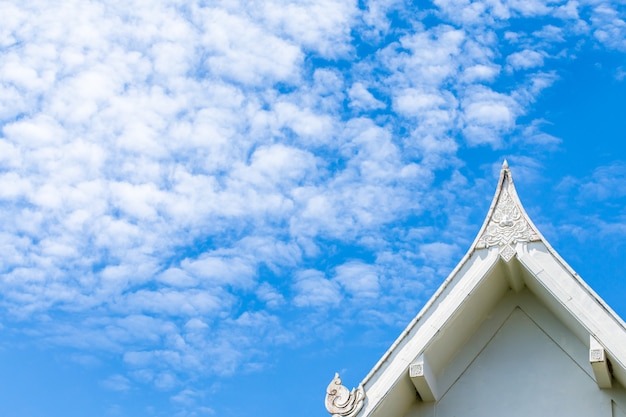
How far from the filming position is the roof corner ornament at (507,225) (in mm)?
13398

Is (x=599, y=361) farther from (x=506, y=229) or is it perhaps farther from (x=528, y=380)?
(x=506, y=229)

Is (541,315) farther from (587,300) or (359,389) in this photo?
(359,389)

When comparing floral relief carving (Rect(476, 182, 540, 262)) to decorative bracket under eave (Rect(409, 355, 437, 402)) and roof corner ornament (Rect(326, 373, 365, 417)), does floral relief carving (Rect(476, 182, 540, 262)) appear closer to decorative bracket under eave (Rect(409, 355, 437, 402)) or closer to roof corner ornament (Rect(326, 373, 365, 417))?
decorative bracket under eave (Rect(409, 355, 437, 402))

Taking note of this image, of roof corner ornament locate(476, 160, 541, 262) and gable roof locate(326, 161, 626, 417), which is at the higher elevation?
roof corner ornament locate(476, 160, 541, 262)

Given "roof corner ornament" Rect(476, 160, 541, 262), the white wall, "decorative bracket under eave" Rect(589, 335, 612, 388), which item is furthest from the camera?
"roof corner ornament" Rect(476, 160, 541, 262)

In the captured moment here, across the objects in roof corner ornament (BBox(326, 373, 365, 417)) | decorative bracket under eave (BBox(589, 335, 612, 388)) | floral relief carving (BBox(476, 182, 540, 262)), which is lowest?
decorative bracket under eave (BBox(589, 335, 612, 388))

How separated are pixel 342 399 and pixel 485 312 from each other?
3.10m

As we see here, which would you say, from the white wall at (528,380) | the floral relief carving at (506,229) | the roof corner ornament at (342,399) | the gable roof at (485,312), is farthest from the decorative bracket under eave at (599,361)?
the roof corner ornament at (342,399)

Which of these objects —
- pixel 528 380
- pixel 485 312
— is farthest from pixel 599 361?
pixel 485 312

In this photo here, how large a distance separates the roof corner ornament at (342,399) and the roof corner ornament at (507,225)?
317 cm

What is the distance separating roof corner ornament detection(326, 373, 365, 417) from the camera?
12656mm

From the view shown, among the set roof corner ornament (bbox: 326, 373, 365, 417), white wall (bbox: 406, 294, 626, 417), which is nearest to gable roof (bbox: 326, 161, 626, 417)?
roof corner ornament (bbox: 326, 373, 365, 417)

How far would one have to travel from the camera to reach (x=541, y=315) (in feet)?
45.5

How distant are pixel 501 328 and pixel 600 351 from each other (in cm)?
218
